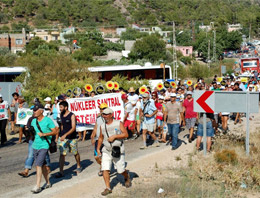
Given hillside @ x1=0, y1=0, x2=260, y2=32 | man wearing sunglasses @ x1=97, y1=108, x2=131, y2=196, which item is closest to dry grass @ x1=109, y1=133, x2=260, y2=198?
man wearing sunglasses @ x1=97, y1=108, x2=131, y2=196

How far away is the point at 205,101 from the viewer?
10.9m

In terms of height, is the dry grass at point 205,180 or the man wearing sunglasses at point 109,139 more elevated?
the man wearing sunglasses at point 109,139

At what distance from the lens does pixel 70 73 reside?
26.1 metres

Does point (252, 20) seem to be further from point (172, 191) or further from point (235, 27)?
point (172, 191)

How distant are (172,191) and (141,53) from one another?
76.5 m

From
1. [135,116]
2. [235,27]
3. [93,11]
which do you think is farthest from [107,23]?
[135,116]

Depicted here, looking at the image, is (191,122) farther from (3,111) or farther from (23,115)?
(3,111)

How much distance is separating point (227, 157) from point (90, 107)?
6.04 metres

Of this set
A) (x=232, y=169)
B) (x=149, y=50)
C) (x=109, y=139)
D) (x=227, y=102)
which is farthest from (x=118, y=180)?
(x=149, y=50)

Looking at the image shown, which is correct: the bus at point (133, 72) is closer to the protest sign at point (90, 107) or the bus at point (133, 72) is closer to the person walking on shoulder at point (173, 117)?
the protest sign at point (90, 107)

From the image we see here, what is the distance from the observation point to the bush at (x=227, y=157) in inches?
395

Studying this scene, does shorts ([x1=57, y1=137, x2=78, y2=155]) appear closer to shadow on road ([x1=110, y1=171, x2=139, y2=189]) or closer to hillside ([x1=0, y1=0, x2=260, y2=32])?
shadow on road ([x1=110, y1=171, x2=139, y2=189])

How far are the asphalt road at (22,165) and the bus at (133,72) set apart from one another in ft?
61.7

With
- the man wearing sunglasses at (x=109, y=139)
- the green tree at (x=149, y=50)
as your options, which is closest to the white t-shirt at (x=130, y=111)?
the man wearing sunglasses at (x=109, y=139)
